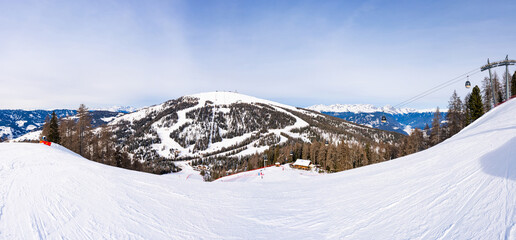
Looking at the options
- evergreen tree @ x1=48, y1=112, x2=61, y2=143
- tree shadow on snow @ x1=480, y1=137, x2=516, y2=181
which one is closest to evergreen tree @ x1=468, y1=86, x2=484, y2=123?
tree shadow on snow @ x1=480, y1=137, x2=516, y2=181

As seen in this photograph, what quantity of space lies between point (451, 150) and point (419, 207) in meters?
4.72

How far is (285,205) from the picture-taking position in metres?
6.80

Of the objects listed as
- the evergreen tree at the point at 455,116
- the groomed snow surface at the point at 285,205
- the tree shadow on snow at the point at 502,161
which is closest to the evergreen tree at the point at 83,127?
the groomed snow surface at the point at 285,205

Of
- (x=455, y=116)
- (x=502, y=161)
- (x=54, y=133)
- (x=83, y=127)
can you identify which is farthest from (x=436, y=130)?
(x=54, y=133)

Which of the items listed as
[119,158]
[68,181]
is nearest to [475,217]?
[68,181]

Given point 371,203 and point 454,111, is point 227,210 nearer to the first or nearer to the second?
point 371,203

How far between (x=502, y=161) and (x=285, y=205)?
18.4 feet

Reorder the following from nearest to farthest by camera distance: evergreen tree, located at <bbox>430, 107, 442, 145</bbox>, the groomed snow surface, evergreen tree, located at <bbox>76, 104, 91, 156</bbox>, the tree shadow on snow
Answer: the groomed snow surface < the tree shadow on snow < evergreen tree, located at <bbox>76, 104, 91, 156</bbox> < evergreen tree, located at <bbox>430, 107, 442, 145</bbox>

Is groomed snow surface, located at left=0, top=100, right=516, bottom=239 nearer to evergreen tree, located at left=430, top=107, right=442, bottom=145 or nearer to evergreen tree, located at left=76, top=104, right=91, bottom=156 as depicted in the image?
evergreen tree, located at left=76, top=104, right=91, bottom=156

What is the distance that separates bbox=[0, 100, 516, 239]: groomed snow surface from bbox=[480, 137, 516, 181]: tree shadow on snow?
0.03 metres

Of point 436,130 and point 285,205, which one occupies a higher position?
point 285,205

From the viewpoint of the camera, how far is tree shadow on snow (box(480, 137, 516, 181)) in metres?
4.61

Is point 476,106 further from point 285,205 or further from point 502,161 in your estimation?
point 285,205

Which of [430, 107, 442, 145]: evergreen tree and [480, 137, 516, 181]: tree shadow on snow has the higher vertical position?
[480, 137, 516, 181]: tree shadow on snow
